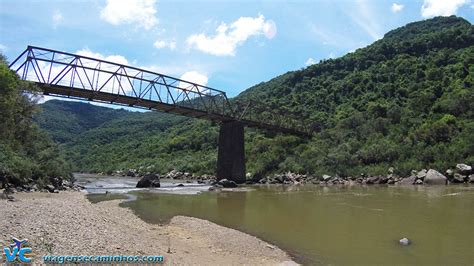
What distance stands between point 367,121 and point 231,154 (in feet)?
101

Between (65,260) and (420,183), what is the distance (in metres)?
52.0

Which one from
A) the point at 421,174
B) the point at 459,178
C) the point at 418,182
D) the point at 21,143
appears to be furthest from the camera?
the point at 421,174

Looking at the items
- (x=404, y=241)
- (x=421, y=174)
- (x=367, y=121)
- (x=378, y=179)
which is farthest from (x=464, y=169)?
(x=404, y=241)

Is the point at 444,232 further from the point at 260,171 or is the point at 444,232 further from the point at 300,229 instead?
the point at 260,171

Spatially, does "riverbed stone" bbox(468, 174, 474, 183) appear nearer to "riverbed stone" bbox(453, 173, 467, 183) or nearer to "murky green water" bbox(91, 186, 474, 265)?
"riverbed stone" bbox(453, 173, 467, 183)

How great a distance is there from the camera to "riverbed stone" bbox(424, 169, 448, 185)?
5141cm

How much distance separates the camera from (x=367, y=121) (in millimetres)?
80000

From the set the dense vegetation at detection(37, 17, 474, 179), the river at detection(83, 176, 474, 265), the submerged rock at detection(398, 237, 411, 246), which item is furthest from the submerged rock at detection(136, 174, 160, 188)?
the submerged rock at detection(398, 237, 411, 246)

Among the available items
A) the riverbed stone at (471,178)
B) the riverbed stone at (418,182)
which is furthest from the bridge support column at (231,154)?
the riverbed stone at (471,178)

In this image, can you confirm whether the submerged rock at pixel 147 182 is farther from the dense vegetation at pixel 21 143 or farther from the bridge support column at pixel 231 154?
the bridge support column at pixel 231 154

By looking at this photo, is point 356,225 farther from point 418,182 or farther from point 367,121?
point 367,121

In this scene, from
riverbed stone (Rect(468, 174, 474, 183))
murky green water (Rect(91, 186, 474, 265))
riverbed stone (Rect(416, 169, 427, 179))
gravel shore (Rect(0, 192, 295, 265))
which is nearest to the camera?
gravel shore (Rect(0, 192, 295, 265))

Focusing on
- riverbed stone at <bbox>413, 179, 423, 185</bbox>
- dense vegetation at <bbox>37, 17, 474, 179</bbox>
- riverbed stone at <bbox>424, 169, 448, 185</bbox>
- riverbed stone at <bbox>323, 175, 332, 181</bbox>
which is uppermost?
dense vegetation at <bbox>37, 17, 474, 179</bbox>

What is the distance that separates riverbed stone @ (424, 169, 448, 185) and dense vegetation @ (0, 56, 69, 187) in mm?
47877
